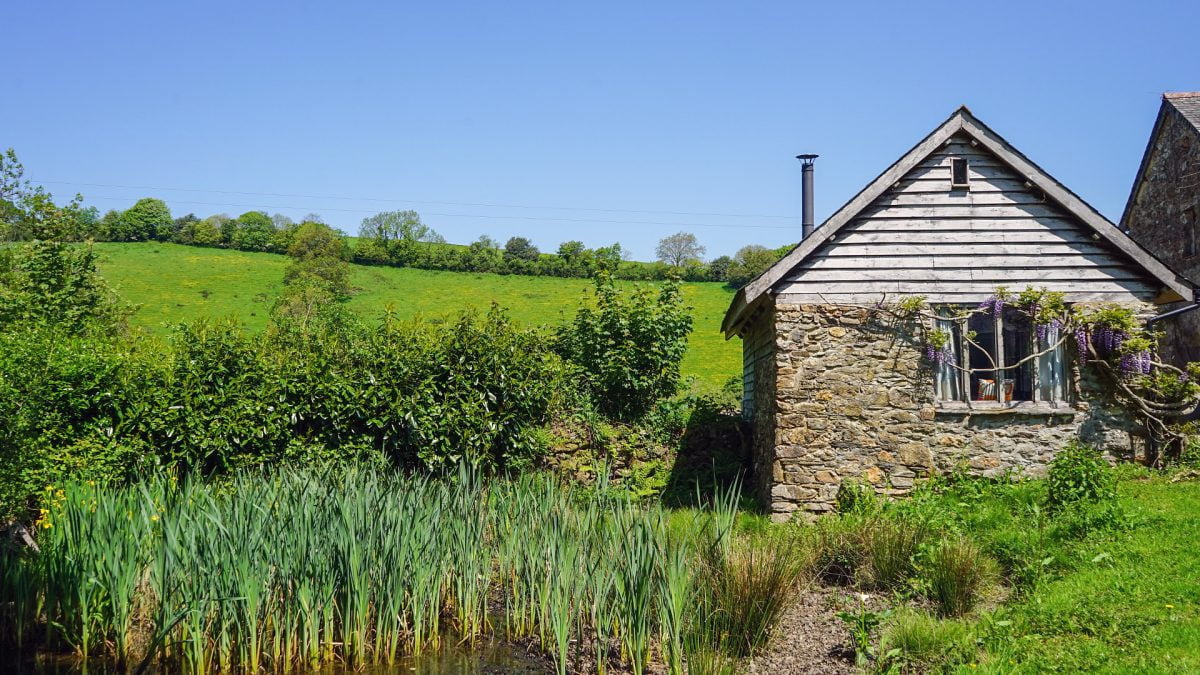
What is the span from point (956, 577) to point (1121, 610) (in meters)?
1.23

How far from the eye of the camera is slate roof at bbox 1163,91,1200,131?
57.3ft

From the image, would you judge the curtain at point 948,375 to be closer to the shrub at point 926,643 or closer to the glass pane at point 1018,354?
the glass pane at point 1018,354

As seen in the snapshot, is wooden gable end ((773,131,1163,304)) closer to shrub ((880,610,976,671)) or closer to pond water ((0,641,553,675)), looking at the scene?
shrub ((880,610,976,671))

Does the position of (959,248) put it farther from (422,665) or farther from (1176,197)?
(1176,197)

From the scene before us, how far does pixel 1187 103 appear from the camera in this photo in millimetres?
18188

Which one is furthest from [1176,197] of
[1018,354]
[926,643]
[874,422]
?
[926,643]

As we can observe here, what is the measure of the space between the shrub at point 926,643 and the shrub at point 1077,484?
3.64m

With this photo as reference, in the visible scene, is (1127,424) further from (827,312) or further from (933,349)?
(827,312)

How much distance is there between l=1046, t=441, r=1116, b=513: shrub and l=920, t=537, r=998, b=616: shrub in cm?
226

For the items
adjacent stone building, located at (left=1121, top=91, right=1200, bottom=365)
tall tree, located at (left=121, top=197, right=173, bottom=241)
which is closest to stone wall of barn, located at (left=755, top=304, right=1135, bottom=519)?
adjacent stone building, located at (left=1121, top=91, right=1200, bottom=365)

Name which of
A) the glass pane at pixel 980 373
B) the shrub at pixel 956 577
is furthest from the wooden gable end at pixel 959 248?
the shrub at pixel 956 577

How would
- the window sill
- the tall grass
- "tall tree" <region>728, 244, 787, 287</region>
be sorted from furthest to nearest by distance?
"tall tree" <region>728, 244, 787, 287</region> → the window sill → the tall grass

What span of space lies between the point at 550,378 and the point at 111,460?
19.5ft

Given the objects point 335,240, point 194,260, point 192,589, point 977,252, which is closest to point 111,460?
point 192,589
